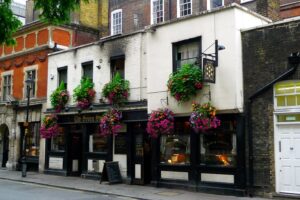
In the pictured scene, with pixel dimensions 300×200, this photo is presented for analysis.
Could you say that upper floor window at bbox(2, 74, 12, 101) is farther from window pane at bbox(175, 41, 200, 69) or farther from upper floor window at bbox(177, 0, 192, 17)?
window pane at bbox(175, 41, 200, 69)

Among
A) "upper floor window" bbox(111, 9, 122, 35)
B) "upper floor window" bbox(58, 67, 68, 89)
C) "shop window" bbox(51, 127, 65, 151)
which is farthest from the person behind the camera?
"upper floor window" bbox(111, 9, 122, 35)

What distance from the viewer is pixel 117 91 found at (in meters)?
18.5

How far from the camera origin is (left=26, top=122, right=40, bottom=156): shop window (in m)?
24.0

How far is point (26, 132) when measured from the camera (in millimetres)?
24719

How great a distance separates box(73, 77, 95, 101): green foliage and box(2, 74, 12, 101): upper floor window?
7.93 metres

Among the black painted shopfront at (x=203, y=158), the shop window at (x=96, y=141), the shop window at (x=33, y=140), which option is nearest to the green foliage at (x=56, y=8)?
the black painted shopfront at (x=203, y=158)

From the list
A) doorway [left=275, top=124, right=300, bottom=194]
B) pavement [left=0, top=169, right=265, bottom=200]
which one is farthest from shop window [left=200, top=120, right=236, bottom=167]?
doorway [left=275, top=124, right=300, bottom=194]

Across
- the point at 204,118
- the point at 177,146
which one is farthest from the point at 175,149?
the point at 204,118

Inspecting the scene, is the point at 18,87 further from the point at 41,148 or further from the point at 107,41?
the point at 107,41

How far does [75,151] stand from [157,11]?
10.3 metres

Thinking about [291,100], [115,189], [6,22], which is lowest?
[115,189]

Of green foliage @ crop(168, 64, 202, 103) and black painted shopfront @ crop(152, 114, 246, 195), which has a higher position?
green foliage @ crop(168, 64, 202, 103)

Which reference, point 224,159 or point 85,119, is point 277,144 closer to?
point 224,159

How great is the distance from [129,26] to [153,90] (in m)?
11.5
